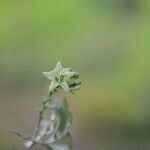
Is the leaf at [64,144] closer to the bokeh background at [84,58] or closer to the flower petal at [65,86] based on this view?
the flower petal at [65,86]

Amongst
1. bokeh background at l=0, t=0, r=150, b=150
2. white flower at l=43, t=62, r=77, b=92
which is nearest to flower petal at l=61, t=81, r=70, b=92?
white flower at l=43, t=62, r=77, b=92

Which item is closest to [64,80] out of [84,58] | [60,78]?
[60,78]

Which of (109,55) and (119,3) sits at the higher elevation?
(119,3)

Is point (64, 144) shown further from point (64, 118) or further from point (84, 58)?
point (84, 58)

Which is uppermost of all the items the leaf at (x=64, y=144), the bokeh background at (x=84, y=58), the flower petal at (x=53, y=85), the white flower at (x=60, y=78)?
the white flower at (x=60, y=78)

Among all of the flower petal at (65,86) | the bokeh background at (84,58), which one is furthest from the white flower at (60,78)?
the bokeh background at (84,58)

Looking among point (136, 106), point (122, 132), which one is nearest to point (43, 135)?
point (122, 132)

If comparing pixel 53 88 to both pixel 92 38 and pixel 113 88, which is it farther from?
pixel 92 38

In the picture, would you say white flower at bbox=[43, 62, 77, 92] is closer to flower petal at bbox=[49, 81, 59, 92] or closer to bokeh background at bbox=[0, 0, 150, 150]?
flower petal at bbox=[49, 81, 59, 92]
